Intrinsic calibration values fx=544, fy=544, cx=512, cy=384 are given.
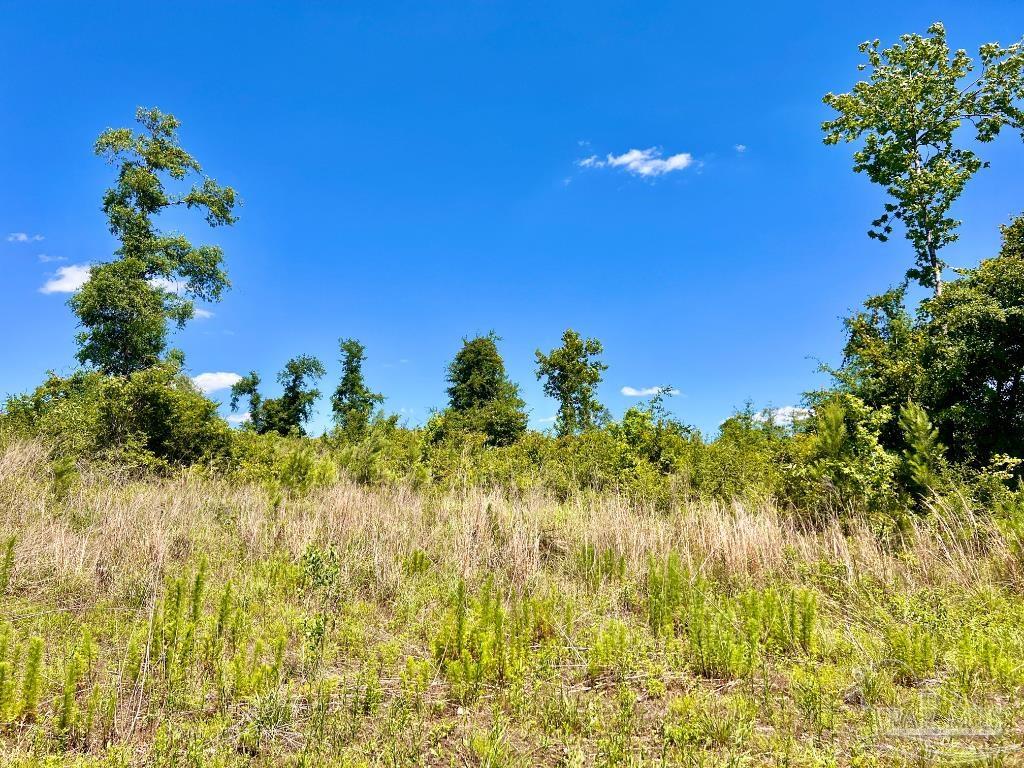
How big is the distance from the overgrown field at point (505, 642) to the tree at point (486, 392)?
1958 cm

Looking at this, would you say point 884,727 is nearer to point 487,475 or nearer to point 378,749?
point 378,749

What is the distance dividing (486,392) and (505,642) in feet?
82.8

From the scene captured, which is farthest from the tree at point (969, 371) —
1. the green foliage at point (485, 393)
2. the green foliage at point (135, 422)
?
the green foliage at point (485, 393)

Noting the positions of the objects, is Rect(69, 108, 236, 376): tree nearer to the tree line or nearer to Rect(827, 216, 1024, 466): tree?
the tree line

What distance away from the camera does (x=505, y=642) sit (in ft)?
12.8

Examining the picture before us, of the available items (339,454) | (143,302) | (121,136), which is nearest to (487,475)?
(339,454)

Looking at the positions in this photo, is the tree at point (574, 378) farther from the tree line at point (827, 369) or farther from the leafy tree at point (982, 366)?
the leafy tree at point (982, 366)

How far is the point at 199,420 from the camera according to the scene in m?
13.4

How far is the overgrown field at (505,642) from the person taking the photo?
9.41 feet

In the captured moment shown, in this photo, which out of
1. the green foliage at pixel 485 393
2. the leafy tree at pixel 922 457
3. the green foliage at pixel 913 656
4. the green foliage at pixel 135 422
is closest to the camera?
the green foliage at pixel 913 656

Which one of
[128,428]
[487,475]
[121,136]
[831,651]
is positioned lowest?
[831,651]

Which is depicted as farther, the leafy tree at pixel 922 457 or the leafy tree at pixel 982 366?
the leafy tree at pixel 982 366

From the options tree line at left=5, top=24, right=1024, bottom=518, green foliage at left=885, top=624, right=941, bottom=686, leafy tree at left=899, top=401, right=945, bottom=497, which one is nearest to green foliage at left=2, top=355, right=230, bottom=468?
tree line at left=5, top=24, right=1024, bottom=518

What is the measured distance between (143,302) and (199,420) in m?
9.58
